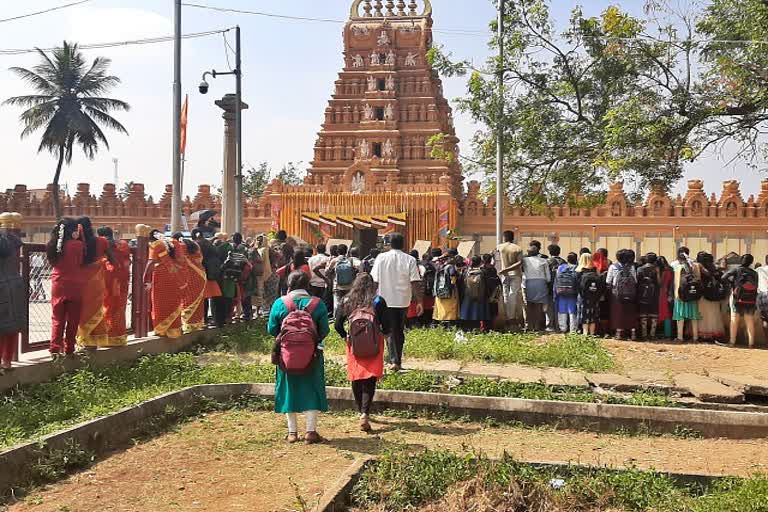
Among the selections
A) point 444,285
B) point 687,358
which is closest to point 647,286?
point 687,358

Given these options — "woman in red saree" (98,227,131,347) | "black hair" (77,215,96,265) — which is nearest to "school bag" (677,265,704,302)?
"woman in red saree" (98,227,131,347)

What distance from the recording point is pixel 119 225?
31703mm

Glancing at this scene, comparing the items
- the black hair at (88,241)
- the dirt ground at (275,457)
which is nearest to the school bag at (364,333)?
the dirt ground at (275,457)

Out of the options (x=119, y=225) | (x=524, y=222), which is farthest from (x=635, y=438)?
(x=119, y=225)

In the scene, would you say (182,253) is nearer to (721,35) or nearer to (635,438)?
(635,438)

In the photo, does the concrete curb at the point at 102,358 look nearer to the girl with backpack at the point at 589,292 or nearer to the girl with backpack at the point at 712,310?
the girl with backpack at the point at 589,292

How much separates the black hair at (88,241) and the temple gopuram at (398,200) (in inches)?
692

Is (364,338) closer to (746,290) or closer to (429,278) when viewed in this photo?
(429,278)

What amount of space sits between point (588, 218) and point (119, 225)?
20.2m

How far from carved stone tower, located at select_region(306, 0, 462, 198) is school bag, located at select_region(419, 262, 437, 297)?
1731 cm

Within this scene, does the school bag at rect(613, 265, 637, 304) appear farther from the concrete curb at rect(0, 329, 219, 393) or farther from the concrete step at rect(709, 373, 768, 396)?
the concrete curb at rect(0, 329, 219, 393)

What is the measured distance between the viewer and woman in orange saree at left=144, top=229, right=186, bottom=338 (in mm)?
9414

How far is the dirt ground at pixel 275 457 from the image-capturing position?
4477 mm

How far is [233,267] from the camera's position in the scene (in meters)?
10.9
